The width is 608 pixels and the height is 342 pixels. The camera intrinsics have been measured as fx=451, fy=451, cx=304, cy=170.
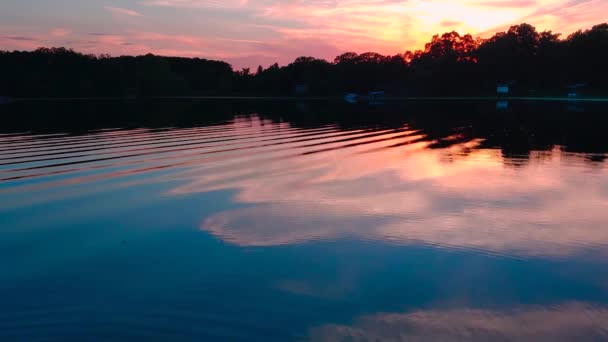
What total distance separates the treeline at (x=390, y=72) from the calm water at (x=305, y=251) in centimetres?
10306

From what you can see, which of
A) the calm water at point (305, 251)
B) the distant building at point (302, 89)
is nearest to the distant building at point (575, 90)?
the distant building at point (302, 89)

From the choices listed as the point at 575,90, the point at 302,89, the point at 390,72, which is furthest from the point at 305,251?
the point at 302,89

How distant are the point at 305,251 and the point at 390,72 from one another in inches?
5922

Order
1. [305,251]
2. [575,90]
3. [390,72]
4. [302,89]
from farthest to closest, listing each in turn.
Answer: [302,89] → [390,72] → [575,90] → [305,251]

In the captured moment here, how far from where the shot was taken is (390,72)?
15262 centimetres

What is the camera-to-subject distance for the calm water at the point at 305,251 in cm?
648

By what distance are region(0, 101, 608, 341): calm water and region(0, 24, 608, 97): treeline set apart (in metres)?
103

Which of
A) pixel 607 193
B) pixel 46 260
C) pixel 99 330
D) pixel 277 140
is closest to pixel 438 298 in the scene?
pixel 99 330

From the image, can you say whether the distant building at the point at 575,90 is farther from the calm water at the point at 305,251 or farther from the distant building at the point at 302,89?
the calm water at the point at 305,251

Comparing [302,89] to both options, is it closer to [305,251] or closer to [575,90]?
[575,90]

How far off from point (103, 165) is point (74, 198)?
6.29m

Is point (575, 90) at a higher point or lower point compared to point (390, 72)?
lower

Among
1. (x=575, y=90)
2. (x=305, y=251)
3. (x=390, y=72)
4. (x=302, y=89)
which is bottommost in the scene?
(x=305, y=251)

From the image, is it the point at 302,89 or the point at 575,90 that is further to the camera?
the point at 302,89
